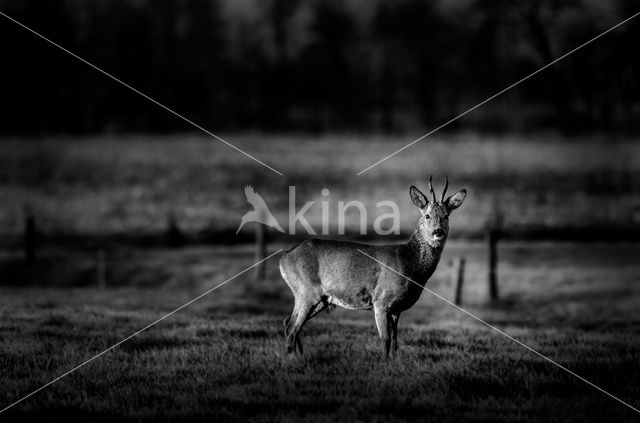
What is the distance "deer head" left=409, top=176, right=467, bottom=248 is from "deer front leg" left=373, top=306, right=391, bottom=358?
4.04 feet

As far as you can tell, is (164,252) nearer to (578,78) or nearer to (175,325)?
(175,325)

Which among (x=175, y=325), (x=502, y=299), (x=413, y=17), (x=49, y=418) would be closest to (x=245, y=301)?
(x=175, y=325)

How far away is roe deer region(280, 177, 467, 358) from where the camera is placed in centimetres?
1021

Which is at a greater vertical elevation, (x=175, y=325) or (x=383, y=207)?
(x=383, y=207)

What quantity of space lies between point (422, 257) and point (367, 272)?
91cm

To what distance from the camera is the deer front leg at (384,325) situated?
10.2 metres

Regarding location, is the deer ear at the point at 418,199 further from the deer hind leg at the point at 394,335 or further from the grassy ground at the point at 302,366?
the grassy ground at the point at 302,366

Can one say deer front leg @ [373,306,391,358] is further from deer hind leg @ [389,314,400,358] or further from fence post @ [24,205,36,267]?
fence post @ [24,205,36,267]

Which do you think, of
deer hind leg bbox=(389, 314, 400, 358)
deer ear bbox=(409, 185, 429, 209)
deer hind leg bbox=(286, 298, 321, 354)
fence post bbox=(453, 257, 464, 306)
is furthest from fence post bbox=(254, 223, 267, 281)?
deer ear bbox=(409, 185, 429, 209)

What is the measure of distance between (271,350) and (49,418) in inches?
149

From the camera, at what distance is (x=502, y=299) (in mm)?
23344

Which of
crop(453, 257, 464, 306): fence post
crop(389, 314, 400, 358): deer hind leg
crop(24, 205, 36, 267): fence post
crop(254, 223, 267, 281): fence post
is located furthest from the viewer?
crop(24, 205, 36, 267): fence post

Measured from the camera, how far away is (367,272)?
33.6 feet

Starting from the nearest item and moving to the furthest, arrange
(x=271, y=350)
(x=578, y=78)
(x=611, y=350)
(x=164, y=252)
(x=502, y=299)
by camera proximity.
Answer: (x=271, y=350) < (x=611, y=350) < (x=502, y=299) < (x=164, y=252) < (x=578, y=78)
